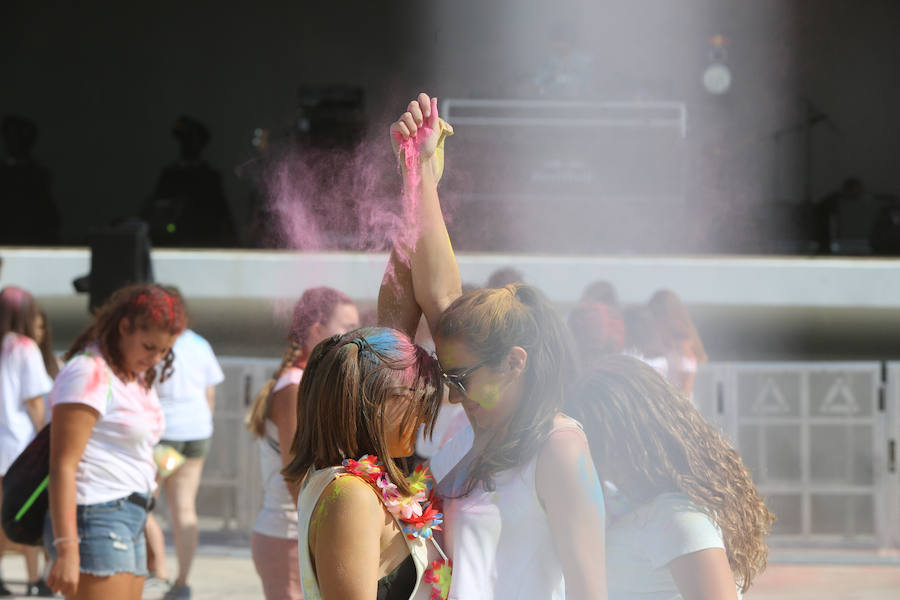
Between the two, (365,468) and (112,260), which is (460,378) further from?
(112,260)

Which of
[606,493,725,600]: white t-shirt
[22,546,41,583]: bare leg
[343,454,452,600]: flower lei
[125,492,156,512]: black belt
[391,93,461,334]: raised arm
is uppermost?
[391,93,461,334]: raised arm

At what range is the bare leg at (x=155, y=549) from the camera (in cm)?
479

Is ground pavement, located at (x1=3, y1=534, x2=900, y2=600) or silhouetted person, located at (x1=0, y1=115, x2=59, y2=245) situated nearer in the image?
ground pavement, located at (x1=3, y1=534, x2=900, y2=600)

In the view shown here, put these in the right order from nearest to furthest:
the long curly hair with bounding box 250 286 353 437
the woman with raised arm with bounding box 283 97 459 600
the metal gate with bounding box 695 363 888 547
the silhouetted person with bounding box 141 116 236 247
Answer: the woman with raised arm with bounding box 283 97 459 600 → the long curly hair with bounding box 250 286 353 437 → the metal gate with bounding box 695 363 888 547 → the silhouetted person with bounding box 141 116 236 247

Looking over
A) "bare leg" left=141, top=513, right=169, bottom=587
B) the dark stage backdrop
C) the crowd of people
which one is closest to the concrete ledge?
the dark stage backdrop

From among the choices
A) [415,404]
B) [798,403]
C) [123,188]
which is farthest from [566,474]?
[123,188]

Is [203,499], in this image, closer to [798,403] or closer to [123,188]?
[798,403]

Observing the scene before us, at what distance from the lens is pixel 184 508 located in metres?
5.07

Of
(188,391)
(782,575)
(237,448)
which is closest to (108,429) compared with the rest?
(188,391)

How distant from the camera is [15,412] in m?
4.85

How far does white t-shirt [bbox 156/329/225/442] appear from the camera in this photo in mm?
4871

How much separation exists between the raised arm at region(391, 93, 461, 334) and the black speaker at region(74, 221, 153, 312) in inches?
178

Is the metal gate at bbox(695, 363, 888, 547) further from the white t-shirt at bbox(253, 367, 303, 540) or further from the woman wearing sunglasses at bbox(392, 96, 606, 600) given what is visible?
the woman wearing sunglasses at bbox(392, 96, 606, 600)

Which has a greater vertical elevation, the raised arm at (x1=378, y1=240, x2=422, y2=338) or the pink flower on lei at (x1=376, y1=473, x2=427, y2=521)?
the raised arm at (x1=378, y1=240, x2=422, y2=338)
